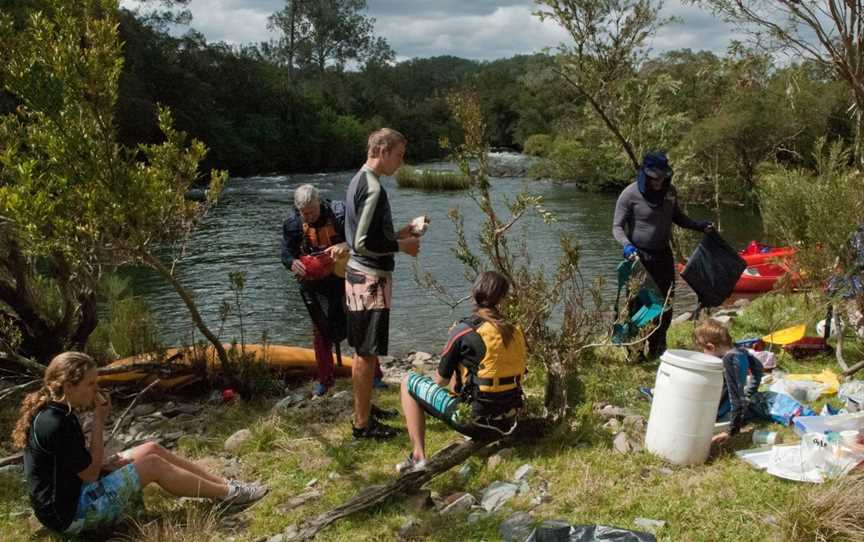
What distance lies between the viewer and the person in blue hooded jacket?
6004mm

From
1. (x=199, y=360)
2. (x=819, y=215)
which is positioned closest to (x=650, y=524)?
(x=819, y=215)

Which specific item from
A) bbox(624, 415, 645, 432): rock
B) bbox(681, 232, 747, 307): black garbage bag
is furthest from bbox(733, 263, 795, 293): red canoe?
bbox(624, 415, 645, 432): rock

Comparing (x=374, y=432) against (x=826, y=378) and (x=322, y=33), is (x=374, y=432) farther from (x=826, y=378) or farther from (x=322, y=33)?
(x=322, y=33)

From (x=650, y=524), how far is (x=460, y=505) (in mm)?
981

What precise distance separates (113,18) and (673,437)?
4.46 meters

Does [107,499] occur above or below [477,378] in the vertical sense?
below

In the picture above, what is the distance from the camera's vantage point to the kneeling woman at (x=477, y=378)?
4035 mm

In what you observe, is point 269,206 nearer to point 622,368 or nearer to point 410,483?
point 622,368

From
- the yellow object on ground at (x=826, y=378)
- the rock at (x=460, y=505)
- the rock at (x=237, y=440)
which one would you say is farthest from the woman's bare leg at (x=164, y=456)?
the yellow object on ground at (x=826, y=378)

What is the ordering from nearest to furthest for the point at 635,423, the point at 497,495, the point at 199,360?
the point at 497,495, the point at 635,423, the point at 199,360

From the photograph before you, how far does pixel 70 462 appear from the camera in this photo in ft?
11.7

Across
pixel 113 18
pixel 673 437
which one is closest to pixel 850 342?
pixel 673 437

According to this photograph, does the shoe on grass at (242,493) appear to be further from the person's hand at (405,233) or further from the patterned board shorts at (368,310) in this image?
the person's hand at (405,233)

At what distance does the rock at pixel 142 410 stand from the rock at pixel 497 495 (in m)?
3.70
